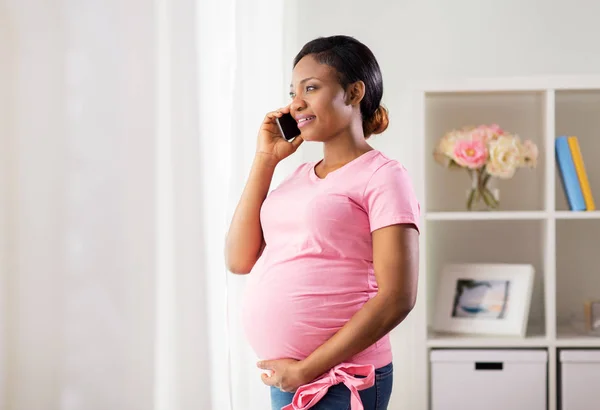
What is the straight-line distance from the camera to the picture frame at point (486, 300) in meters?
2.43

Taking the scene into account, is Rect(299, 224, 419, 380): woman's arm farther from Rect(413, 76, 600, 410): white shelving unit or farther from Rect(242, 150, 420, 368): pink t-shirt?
Rect(413, 76, 600, 410): white shelving unit

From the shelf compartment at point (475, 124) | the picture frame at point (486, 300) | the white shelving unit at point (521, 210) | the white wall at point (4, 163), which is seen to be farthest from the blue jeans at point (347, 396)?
the shelf compartment at point (475, 124)

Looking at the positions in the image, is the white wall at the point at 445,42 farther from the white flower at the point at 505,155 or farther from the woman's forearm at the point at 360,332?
the woman's forearm at the point at 360,332

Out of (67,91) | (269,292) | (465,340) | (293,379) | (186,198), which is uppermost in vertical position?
(67,91)

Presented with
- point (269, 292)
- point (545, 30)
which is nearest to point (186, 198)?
point (269, 292)

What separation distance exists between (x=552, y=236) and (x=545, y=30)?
2.51 feet

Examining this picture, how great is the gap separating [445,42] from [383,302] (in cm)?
178

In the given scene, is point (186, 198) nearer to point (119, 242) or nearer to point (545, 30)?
point (119, 242)

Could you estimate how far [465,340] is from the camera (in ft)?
7.79

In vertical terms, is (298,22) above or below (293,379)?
above

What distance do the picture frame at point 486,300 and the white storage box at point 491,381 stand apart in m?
0.10

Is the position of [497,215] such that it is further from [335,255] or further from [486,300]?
[335,255]

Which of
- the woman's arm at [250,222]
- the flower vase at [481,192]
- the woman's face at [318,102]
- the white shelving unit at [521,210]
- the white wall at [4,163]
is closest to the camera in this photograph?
the woman's face at [318,102]

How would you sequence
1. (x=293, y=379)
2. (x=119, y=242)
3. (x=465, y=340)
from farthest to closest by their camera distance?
(x=465, y=340) → (x=119, y=242) → (x=293, y=379)
